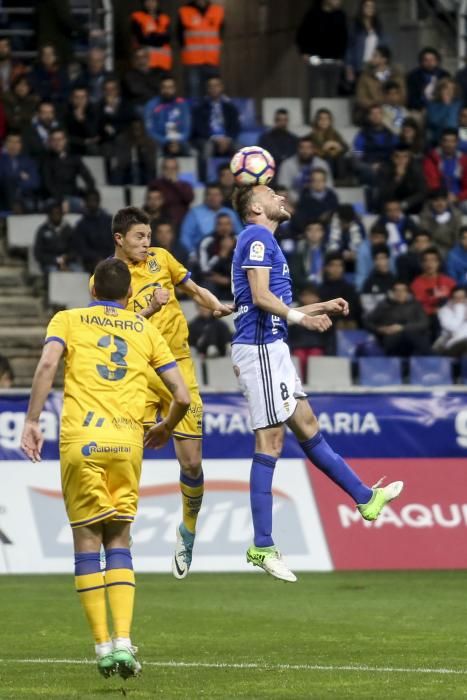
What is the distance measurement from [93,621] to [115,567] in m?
0.31

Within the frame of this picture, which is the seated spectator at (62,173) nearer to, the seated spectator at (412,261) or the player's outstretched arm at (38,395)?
the seated spectator at (412,261)

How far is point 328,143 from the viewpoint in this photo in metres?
22.2

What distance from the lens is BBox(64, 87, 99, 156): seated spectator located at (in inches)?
862

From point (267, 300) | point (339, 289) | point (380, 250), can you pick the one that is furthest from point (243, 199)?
point (380, 250)

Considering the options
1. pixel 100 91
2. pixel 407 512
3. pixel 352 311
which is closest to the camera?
pixel 407 512

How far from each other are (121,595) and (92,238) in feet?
37.7

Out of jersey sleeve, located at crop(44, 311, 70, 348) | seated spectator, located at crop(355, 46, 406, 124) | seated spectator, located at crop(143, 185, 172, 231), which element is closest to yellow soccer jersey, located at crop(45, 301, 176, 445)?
jersey sleeve, located at crop(44, 311, 70, 348)

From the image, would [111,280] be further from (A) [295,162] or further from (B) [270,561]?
(A) [295,162]

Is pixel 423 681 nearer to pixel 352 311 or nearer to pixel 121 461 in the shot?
pixel 121 461

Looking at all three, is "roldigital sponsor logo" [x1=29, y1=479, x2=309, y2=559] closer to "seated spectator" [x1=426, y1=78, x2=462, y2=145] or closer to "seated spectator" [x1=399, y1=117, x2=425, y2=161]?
"seated spectator" [x1=399, y1=117, x2=425, y2=161]

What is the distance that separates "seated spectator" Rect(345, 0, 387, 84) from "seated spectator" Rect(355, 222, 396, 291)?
413 centimetres

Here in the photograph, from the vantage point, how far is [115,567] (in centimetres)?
903

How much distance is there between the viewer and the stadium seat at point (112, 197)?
21406 mm

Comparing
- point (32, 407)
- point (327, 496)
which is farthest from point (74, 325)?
point (327, 496)
